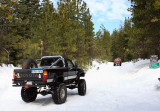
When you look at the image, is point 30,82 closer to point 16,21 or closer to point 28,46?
point 28,46

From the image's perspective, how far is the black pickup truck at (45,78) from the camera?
25.3 feet

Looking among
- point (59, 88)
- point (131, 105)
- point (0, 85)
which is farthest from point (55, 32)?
point (131, 105)

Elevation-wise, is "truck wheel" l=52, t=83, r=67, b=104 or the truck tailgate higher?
the truck tailgate

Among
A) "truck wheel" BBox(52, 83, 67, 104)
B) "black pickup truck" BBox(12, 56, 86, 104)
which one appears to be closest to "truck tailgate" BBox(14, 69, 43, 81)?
"black pickup truck" BBox(12, 56, 86, 104)

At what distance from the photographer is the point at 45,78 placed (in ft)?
25.0

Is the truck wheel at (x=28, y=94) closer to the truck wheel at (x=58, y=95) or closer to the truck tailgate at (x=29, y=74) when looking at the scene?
the truck tailgate at (x=29, y=74)

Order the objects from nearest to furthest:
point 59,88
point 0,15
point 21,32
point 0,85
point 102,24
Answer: point 59,88 < point 0,85 < point 0,15 < point 21,32 < point 102,24

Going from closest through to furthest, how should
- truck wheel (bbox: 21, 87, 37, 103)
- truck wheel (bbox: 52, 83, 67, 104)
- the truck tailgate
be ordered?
the truck tailgate
truck wheel (bbox: 52, 83, 67, 104)
truck wheel (bbox: 21, 87, 37, 103)

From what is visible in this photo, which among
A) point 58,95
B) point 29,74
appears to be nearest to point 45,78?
point 29,74

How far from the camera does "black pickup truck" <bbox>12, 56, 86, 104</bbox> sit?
304 inches

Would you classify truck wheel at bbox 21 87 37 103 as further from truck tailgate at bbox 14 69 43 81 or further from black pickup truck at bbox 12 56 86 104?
truck tailgate at bbox 14 69 43 81

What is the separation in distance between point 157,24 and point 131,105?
48.7 feet

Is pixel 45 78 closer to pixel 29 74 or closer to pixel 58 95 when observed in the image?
pixel 29 74

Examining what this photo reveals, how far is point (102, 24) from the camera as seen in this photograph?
101688mm
